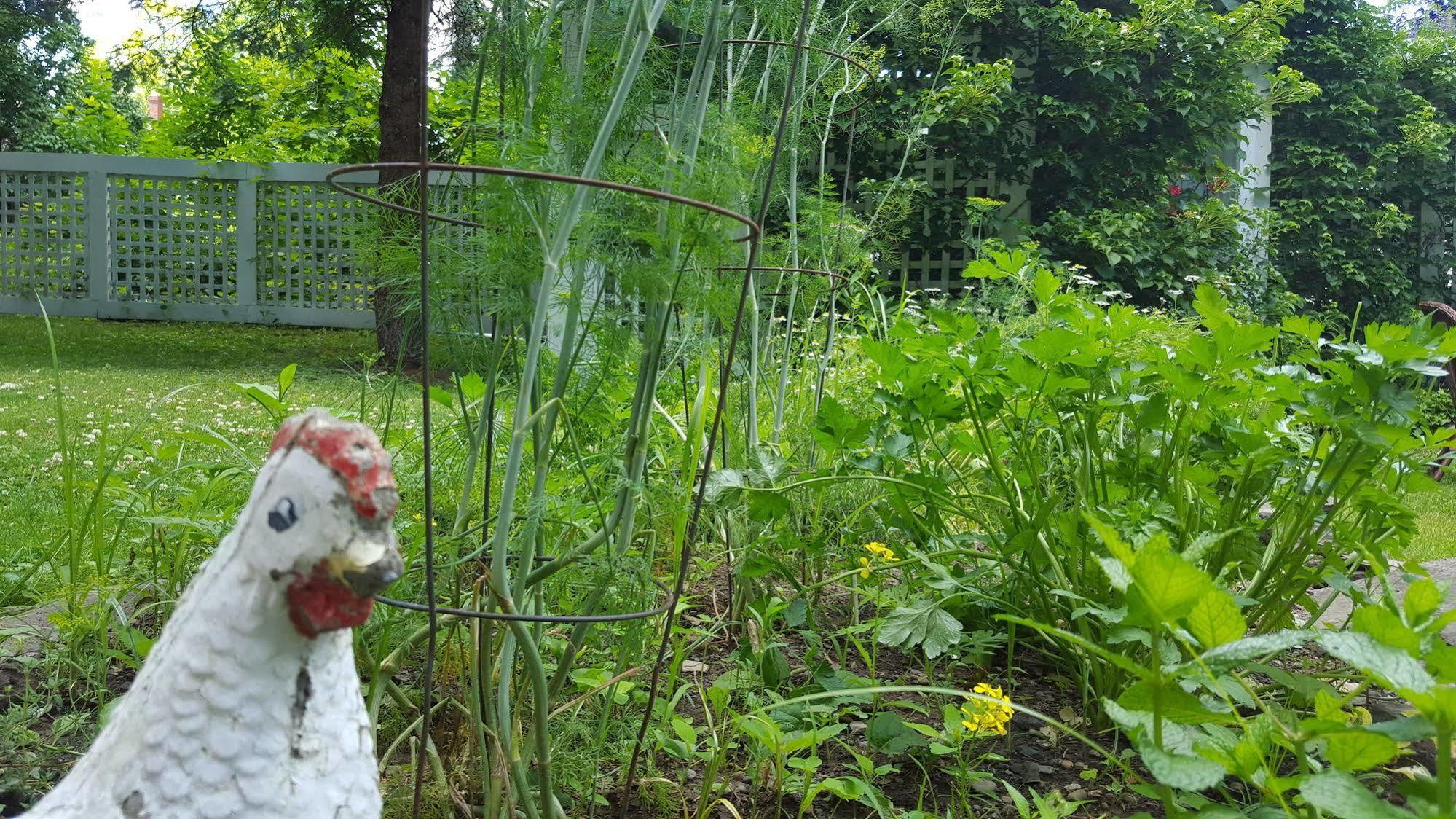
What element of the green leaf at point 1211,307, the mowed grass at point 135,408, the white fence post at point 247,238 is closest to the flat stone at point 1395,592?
the green leaf at point 1211,307

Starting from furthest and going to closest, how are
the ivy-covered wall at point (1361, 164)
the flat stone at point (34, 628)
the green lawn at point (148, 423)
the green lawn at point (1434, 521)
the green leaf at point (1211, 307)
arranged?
the ivy-covered wall at point (1361, 164), the green lawn at point (1434, 521), the green lawn at point (148, 423), the flat stone at point (34, 628), the green leaf at point (1211, 307)

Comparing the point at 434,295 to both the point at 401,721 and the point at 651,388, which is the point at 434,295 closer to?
the point at 651,388

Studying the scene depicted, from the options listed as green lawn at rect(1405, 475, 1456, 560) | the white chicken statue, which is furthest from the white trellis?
the white chicken statue

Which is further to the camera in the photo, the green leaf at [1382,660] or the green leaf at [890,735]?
the green leaf at [890,735]

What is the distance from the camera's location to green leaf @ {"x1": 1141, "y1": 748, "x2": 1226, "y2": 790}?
2.54ft

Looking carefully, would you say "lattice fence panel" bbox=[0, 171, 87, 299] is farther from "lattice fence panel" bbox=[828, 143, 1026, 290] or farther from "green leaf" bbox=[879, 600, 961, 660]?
"green leaf" bbox=[879, 600, 961, 660]

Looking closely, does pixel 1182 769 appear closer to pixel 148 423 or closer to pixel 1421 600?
pixel 1421 600

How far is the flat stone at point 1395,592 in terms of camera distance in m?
2.02

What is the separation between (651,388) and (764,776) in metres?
0.62

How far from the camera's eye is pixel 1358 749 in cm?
78

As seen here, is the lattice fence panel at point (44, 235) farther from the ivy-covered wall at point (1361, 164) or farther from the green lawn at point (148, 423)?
the ivy-covered wall at point (1361, 164)

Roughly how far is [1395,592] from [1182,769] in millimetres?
1506

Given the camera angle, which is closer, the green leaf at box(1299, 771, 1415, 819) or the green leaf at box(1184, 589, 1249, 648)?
the green leaf at box(1299, 771, 1415, 819)

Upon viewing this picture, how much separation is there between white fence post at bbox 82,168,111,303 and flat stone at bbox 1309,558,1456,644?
33.6 feet
